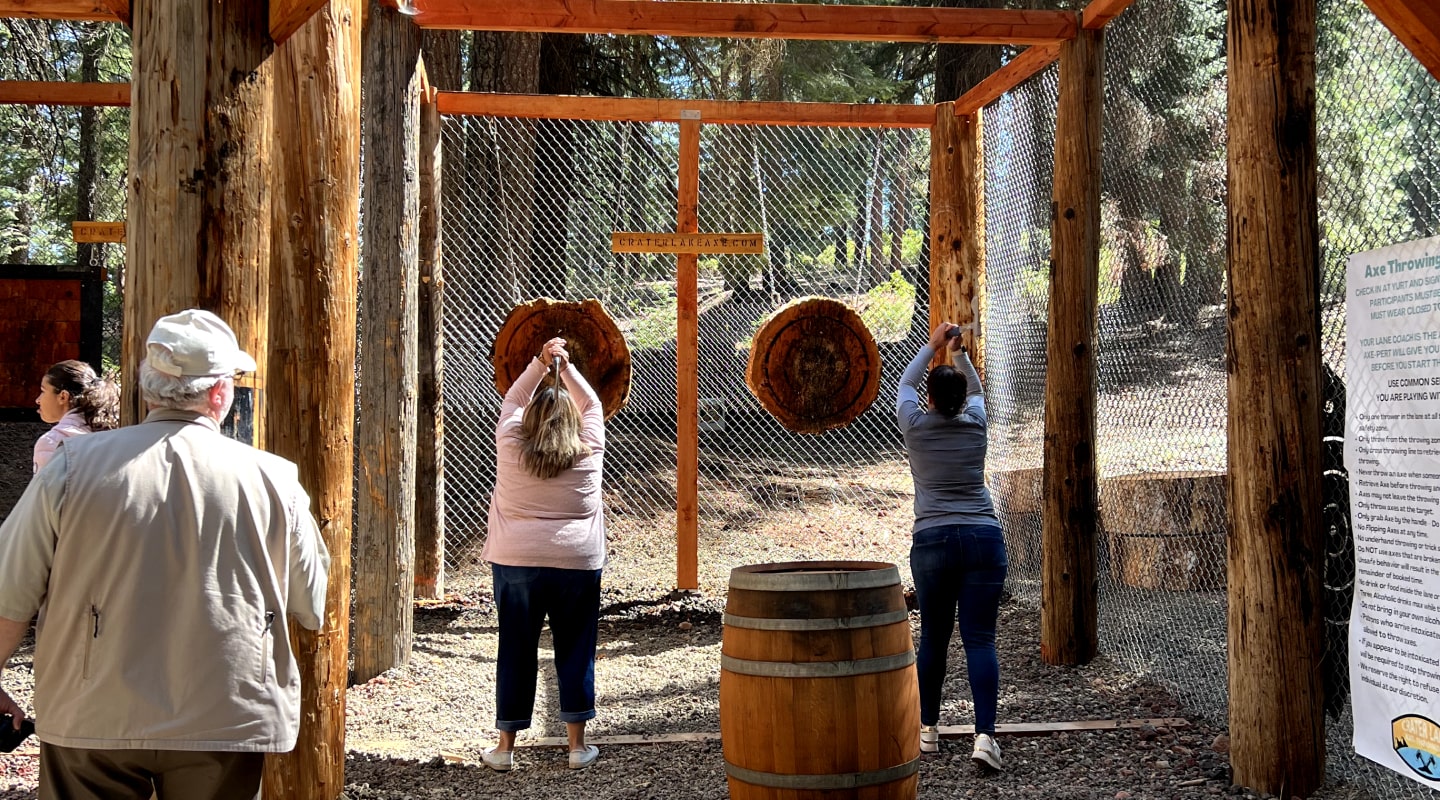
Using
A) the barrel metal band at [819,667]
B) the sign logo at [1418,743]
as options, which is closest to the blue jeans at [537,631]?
the barrel metal band at [819,667]

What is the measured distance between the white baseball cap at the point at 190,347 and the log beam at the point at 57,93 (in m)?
5.85

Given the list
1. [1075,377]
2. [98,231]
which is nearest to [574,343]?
[1075,377]

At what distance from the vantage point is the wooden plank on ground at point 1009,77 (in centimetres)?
695

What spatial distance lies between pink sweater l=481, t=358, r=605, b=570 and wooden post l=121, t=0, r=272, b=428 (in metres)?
1.73

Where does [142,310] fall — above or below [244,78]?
below

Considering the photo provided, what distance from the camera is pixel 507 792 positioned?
194 inches

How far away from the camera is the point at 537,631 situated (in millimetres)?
5203

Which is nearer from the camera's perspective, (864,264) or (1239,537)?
(1239,537)

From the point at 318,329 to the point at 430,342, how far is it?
3561 millimetres

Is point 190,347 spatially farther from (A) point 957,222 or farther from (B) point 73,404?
(A) point 957,222

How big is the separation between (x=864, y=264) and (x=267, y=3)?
6625mm

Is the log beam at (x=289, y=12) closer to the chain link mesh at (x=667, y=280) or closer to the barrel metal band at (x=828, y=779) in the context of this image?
the barrel metal band at (x=828, y=779)

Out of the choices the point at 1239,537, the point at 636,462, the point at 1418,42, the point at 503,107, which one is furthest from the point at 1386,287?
the point at 636,462

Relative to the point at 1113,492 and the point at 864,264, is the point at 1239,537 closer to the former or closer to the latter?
the point at 1113,492
